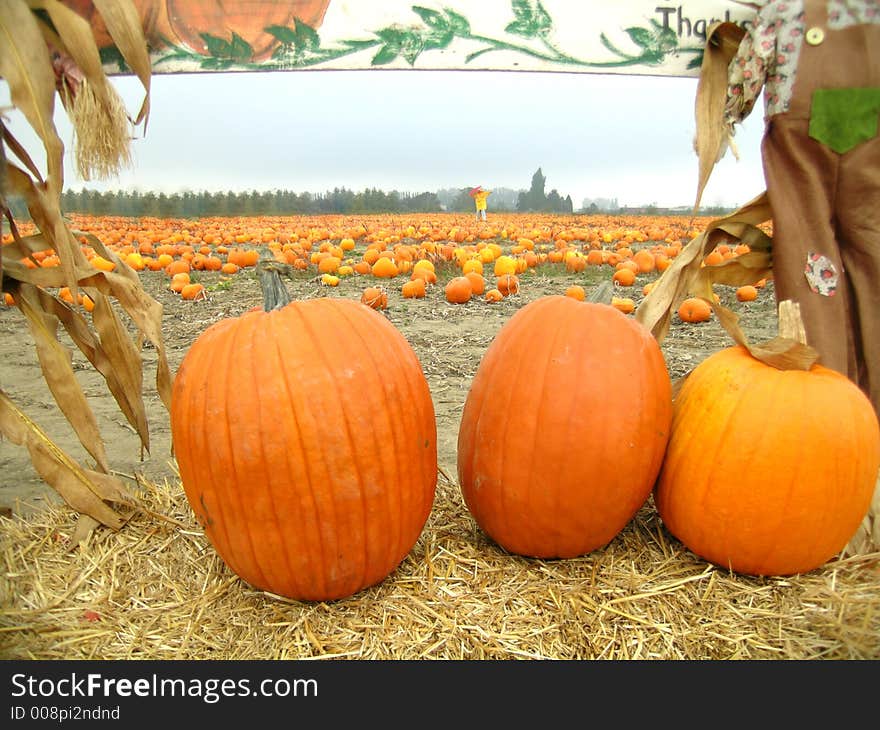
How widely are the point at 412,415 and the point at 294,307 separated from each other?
1.33 feet

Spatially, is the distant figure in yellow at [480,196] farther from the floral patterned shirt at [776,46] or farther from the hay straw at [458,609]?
the hay straw at [458,609]

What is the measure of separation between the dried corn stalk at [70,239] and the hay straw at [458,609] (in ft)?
1.00

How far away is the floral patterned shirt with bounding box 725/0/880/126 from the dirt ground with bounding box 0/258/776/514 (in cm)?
180

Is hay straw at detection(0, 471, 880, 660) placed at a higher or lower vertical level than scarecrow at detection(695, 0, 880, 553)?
lower

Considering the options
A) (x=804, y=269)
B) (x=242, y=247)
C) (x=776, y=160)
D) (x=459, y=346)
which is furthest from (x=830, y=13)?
(x=242, y=247)

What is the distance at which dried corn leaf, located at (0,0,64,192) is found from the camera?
1658 mm

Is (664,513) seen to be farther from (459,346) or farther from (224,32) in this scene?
(459,346)

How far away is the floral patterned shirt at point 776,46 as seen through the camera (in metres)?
1.95

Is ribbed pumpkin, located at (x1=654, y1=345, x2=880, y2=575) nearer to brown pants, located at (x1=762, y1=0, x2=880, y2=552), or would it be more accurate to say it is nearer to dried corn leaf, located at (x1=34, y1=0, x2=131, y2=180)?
brown pants, located at (x1=762, y1=0, x2=880, y2=552)

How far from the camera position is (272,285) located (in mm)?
1702

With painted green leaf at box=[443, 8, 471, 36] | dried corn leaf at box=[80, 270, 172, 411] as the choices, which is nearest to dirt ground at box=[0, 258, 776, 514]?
dried corn leaf at box=[80, 270, 172, 411]

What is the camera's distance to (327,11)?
2.24m

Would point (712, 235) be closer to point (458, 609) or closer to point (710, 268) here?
point (710, 268)

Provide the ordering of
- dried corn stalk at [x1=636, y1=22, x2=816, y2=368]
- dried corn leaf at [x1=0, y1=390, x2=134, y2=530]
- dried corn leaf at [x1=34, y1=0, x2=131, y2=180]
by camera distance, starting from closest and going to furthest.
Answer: dried corn leaf at [x1=34, y1=0, x2=131, y2=180] → dried corn leaf at [x1=0, y1=390, x2=134, y2=530] → dried corn stalk at [x1=636, y1=22, x2=816, y2=368]
